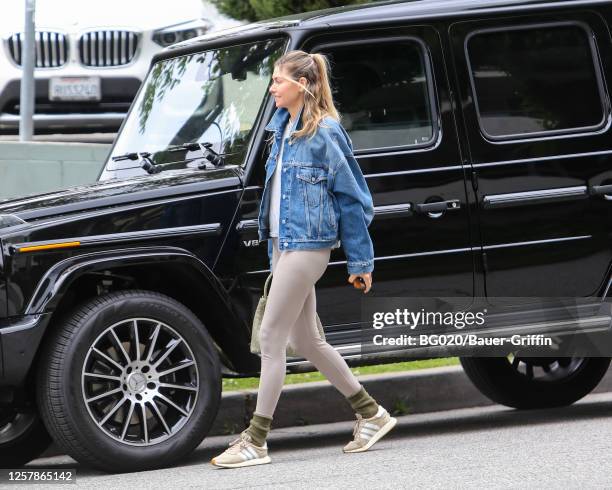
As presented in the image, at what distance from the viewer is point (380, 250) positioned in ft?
21.6

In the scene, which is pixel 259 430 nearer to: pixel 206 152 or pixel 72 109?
pixel 206 152

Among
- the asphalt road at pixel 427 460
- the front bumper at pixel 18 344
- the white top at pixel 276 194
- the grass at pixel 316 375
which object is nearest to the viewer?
the asphalt road at pixel 427 460

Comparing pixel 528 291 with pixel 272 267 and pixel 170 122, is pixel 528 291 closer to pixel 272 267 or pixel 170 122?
pixel 272 267

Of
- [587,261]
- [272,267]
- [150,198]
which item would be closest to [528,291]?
[587,261]

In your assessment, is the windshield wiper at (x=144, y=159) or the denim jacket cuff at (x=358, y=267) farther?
the windshield wiper at (x=144, y=159)

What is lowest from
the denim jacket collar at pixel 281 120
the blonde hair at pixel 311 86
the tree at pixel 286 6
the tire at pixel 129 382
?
the tire at pixel 129 382

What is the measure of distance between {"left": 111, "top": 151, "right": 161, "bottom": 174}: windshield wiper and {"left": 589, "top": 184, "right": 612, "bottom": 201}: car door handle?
2077 mm

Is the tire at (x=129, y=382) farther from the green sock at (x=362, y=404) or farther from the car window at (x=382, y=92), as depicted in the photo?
the car window at (x=382, y=92)

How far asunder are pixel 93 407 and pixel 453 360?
3.55 m

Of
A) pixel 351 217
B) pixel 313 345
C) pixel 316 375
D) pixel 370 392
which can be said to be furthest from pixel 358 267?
pixel 316 375

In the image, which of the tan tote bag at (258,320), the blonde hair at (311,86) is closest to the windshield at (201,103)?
the blonde hair at (311,86)

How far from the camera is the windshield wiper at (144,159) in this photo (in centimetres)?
675

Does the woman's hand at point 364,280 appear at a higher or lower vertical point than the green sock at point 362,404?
higher

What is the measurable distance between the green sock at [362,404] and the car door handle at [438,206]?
0.89 meters
